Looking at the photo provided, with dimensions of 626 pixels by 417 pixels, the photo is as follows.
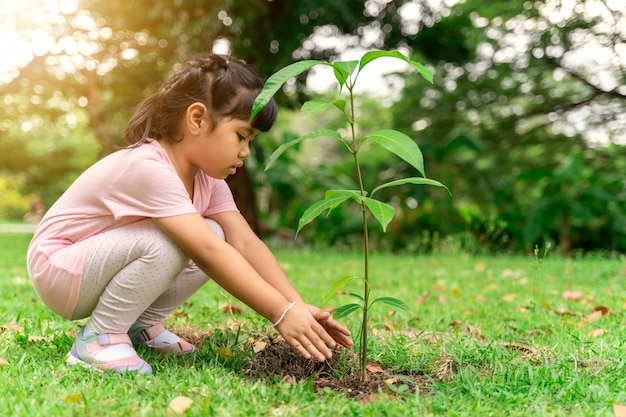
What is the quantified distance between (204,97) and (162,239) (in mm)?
475

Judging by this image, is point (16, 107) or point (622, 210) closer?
point (622, 210)

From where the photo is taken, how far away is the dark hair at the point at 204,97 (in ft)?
6.27

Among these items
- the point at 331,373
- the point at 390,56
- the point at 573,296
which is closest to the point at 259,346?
the point at 331,373

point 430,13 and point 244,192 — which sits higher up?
point 430,13

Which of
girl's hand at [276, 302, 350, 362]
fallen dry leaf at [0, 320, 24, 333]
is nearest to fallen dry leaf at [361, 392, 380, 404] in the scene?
girl's hand at [276, 302, 350, 362]

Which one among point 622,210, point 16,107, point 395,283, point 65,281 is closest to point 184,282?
point 65,281

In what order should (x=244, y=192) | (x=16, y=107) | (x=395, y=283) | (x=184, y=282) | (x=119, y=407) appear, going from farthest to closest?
(x=16, y=107) < (x=244, y=192) < (x=395, y=283) < (x=184, y=282) < (x=119, y=407)

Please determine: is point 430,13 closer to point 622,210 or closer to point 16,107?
point 622,210

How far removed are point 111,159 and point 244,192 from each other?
5.58m

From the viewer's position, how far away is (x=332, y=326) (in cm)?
177

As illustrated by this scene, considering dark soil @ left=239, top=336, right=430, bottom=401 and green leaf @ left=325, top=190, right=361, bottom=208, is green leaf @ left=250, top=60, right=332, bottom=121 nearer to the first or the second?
green leaf @ left=325, top=190, right=361, bottom=208

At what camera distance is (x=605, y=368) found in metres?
1.87

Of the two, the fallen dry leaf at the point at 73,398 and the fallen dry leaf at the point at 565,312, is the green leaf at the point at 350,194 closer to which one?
the fallen dry leaf at the point at 73,398

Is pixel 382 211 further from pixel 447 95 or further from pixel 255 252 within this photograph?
pixel 447 95
